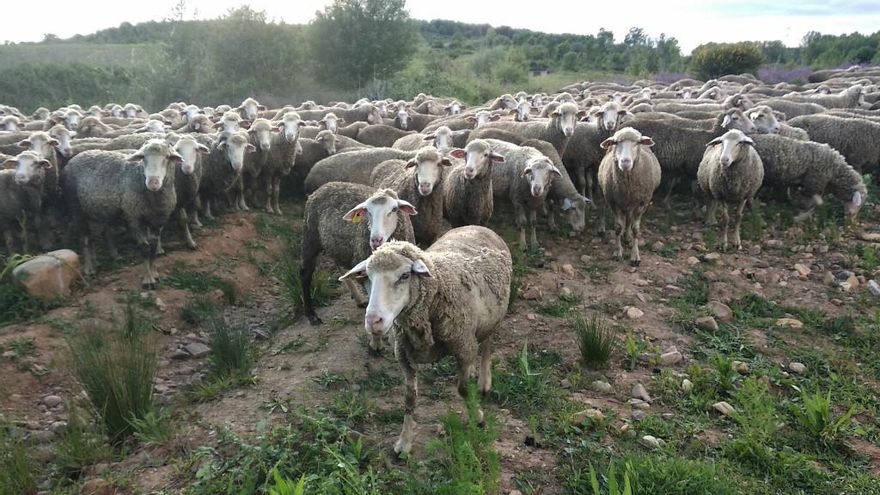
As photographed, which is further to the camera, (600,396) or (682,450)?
(600,396)

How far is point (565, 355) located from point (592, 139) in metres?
6.29

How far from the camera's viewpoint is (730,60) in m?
32.7

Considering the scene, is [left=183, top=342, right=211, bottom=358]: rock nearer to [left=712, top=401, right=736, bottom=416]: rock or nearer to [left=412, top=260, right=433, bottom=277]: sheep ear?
[left=412, top=260, right=433, bottom=277]: sheep ear

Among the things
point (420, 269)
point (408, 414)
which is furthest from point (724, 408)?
point (420, 269)

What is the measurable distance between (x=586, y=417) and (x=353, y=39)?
2979 centimetres

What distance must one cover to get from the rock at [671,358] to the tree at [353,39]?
28378 millimetres

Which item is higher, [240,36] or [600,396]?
[240,36]

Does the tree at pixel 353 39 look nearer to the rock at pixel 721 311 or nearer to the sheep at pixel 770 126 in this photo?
the sheep at pixel 770 126

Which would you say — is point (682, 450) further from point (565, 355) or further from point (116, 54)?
point (116, 54)

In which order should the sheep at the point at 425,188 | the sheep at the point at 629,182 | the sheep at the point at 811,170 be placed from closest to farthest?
the sheep at the point at 425,188
the sheep at the point at 629,182
the sheep at the point at 811,170

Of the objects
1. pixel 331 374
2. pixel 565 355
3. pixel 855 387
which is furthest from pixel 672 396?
pixel 331 374

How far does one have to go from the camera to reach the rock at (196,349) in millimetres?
6363

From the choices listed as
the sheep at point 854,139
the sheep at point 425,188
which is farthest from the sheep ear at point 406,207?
the sheep at point 854,139

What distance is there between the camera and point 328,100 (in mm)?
30281
